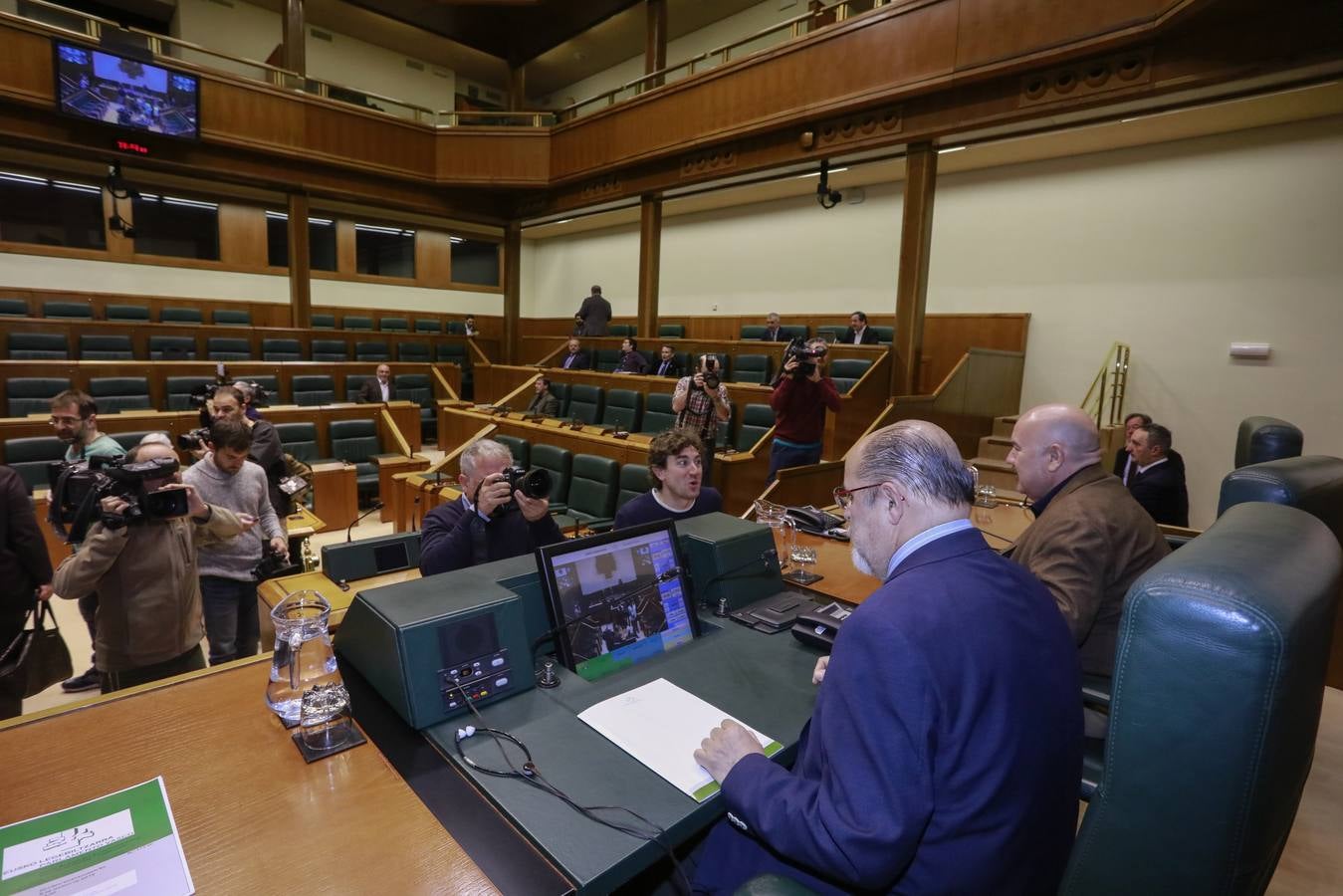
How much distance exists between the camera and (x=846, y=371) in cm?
620

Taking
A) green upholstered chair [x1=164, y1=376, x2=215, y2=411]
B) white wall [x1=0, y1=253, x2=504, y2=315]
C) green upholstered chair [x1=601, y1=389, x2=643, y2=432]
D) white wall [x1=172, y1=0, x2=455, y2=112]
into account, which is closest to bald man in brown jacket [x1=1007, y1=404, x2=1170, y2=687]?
green upholstered chair [x1=601, y1=389, x2=643, y2=432]

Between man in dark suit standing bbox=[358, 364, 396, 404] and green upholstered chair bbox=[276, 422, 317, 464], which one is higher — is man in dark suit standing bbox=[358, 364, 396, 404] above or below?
above

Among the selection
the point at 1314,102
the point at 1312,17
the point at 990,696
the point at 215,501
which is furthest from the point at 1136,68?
the point at 215,501

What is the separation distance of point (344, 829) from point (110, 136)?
9.47 meters

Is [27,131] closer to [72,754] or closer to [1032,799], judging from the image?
[72,754]

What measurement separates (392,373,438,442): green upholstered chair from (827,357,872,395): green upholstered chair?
453 cm

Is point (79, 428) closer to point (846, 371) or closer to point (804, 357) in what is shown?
point (804, 357)

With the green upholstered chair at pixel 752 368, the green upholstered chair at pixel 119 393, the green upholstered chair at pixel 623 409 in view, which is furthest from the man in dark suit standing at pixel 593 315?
the green upholstered chair at pixel 119 393

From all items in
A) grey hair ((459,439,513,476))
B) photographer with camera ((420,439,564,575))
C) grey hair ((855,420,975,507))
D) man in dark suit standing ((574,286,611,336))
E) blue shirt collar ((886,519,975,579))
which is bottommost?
photographer with camera ((420,439,564,575))

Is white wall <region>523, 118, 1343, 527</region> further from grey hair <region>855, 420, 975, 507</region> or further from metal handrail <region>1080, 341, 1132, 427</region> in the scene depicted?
grey hair <region>855, 420, 975, 507</region>

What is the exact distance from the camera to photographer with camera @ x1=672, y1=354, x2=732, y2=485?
14.0ft

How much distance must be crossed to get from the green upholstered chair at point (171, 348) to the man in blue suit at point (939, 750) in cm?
801

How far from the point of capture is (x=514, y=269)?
1085 centimetres

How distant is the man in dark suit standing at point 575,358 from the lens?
7.80m
